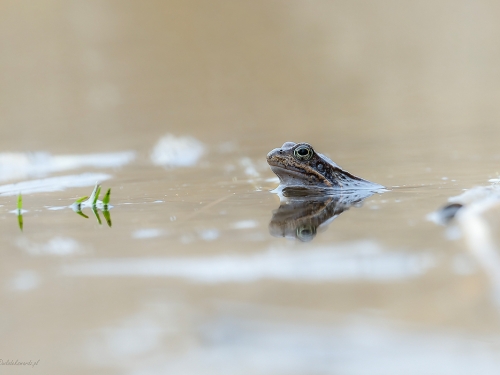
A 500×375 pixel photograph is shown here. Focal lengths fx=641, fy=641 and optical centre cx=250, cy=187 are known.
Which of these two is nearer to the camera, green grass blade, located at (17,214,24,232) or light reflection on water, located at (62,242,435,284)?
light reflection on water, located at (62,242,435,284)

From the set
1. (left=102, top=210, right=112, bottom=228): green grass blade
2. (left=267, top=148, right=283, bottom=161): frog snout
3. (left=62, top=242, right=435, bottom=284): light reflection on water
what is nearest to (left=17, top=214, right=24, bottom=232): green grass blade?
(left=102, top=210, right=112, bottom=228): green grass blade

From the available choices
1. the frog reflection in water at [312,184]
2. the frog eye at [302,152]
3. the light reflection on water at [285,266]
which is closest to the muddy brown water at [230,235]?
the light reflection on water at [285,266]

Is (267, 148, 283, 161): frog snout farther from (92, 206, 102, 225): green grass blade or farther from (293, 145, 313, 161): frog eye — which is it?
(92, 206, 102, 225): green grass blade

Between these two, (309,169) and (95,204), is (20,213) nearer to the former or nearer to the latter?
(95,204)

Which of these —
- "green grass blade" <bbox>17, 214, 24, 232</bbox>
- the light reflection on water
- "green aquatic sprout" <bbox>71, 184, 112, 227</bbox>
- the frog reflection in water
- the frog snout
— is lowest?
the light reflection on water

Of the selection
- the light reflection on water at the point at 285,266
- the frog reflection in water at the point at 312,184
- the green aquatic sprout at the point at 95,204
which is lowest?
the light reflection on water at the point at 285,266

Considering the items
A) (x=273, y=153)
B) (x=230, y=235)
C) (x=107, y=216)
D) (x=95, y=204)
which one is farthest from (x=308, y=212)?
(x=95, y=204)

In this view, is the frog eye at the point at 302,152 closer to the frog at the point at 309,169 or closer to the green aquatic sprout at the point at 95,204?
the frog at the point at 309,169

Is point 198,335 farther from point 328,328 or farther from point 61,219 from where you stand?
point 61,219
